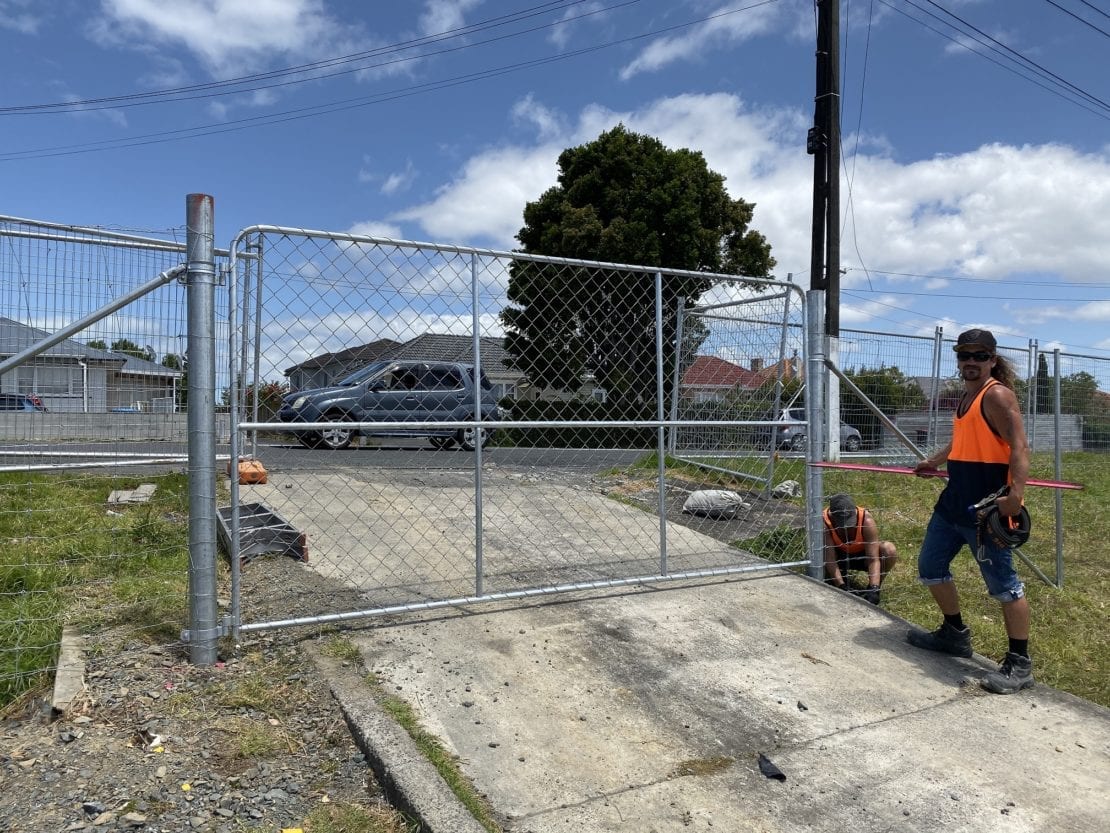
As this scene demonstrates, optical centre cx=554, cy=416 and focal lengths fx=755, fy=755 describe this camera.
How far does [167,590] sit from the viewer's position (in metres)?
4.21

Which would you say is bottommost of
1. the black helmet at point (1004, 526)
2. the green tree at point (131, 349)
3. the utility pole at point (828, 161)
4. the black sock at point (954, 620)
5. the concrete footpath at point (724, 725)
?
the concrete footpath at point (724, 725)

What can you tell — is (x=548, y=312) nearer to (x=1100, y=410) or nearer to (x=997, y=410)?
(x=997, y=410)

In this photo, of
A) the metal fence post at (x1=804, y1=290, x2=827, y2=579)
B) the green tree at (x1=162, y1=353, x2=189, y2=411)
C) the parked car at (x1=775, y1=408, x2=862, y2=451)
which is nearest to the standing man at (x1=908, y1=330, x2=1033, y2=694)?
the metal fence post at (x1=804, y1=290, x2=827, y2=579)

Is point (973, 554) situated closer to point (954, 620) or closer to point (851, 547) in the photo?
point (954, 620)

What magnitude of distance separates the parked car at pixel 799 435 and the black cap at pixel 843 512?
458mm

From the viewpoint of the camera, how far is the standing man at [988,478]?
3.74 metres

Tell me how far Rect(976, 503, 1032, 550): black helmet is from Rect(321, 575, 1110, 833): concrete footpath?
0.79m

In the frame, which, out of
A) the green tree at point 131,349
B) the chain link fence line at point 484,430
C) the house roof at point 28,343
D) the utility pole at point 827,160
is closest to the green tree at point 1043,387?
the chain link fence line at point 484,430

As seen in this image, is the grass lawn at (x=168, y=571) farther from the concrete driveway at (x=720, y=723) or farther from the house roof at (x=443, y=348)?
the house roof at (x=443, y=348)

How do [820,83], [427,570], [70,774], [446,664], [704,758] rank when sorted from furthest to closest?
[820,83] < [427,570] < [446,664] < [704,758] < [70,774]

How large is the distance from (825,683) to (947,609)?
3.24 feet

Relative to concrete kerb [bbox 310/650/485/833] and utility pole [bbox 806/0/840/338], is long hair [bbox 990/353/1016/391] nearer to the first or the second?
concrete kerb [bbox 310/650/485/833]

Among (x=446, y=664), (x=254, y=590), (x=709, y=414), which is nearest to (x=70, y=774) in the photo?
(x=446, y=664)

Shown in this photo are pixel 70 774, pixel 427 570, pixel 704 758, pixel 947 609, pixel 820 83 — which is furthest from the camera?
pixel 820 83
